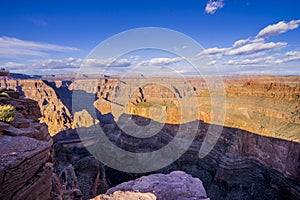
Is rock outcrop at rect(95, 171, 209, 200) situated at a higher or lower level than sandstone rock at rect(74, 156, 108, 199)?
higher

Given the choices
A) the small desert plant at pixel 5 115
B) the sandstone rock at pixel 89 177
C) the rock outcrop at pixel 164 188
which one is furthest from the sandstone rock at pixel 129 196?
the sandstone rock at pixel 89 177

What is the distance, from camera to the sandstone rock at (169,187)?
10.8 feet

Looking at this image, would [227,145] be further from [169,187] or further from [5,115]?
[5,115]

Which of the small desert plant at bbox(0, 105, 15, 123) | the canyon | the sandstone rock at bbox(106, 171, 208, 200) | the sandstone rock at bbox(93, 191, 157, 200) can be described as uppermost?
the small desert plant at bbox(0, 105, 15, 123)

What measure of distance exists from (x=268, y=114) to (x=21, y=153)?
30.3 m

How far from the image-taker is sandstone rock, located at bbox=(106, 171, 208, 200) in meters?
3.29

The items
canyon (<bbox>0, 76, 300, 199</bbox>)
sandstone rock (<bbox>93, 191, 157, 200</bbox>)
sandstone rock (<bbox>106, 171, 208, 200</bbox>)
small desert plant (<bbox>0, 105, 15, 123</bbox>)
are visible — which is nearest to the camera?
sandstone rock (<bbox>93, 191, 157, 200</bbox>)

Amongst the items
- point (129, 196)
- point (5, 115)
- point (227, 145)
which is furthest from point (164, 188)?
point (227, 145)

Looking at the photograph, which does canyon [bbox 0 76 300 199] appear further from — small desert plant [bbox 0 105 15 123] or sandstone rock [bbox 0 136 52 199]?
sandstone rock [bbox 0 136 52 199]

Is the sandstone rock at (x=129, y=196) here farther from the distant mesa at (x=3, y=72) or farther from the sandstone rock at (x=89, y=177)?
the distant mesa at (x=3, y=72)

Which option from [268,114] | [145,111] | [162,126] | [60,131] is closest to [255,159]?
[268,114]

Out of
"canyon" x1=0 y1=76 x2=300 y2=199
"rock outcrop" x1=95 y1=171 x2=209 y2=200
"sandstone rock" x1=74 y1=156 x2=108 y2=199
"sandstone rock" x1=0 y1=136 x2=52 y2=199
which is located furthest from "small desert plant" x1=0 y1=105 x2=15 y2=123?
"sandstone rock" x1=74 y1=156 x2=108 y2=199

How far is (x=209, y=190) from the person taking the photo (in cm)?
2148

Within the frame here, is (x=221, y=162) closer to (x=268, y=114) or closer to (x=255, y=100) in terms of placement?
(x=268, y=114)
